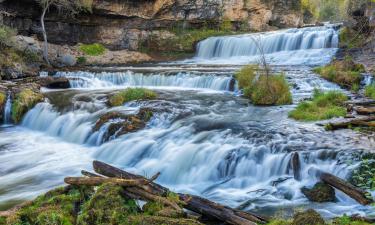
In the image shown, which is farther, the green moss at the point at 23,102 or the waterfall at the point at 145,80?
the waterfall at the point at 145,80

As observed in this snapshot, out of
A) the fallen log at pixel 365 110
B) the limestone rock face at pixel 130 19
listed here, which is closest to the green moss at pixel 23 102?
the fallen log at pixel 365 110

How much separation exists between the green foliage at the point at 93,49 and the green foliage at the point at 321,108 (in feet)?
57.1

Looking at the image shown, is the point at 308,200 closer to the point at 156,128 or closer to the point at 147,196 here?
the point at 147,196

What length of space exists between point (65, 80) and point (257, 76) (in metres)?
9.11

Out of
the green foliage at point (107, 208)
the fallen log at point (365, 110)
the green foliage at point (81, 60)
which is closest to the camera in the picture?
the green foliage at point (107, 208)

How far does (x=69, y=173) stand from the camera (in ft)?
32.7

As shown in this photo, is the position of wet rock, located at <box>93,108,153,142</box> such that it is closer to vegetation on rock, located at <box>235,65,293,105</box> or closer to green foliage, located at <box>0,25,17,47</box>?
vegetation on rock, located at <box>235,65,293,105</box>

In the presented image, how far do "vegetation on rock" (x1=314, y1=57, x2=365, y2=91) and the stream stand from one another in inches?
16.9

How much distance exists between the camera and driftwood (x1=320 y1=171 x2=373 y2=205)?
669 cm

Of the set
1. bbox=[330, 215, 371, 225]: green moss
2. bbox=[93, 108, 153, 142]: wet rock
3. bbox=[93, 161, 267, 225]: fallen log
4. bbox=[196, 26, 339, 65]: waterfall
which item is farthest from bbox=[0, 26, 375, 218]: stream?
bbox=[196, 26, 339, 65]: waterfall

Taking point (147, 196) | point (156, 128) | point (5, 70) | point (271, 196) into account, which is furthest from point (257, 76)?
point (5, 70)

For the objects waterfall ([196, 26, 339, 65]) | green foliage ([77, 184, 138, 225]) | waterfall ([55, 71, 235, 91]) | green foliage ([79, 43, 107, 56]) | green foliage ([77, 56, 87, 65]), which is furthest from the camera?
green foliage ([79, 43, 107, 56])

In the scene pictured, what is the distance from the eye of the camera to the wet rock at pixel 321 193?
7.09 m

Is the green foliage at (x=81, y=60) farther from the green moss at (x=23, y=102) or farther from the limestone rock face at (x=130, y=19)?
the green moss at (x=23, y=102)
